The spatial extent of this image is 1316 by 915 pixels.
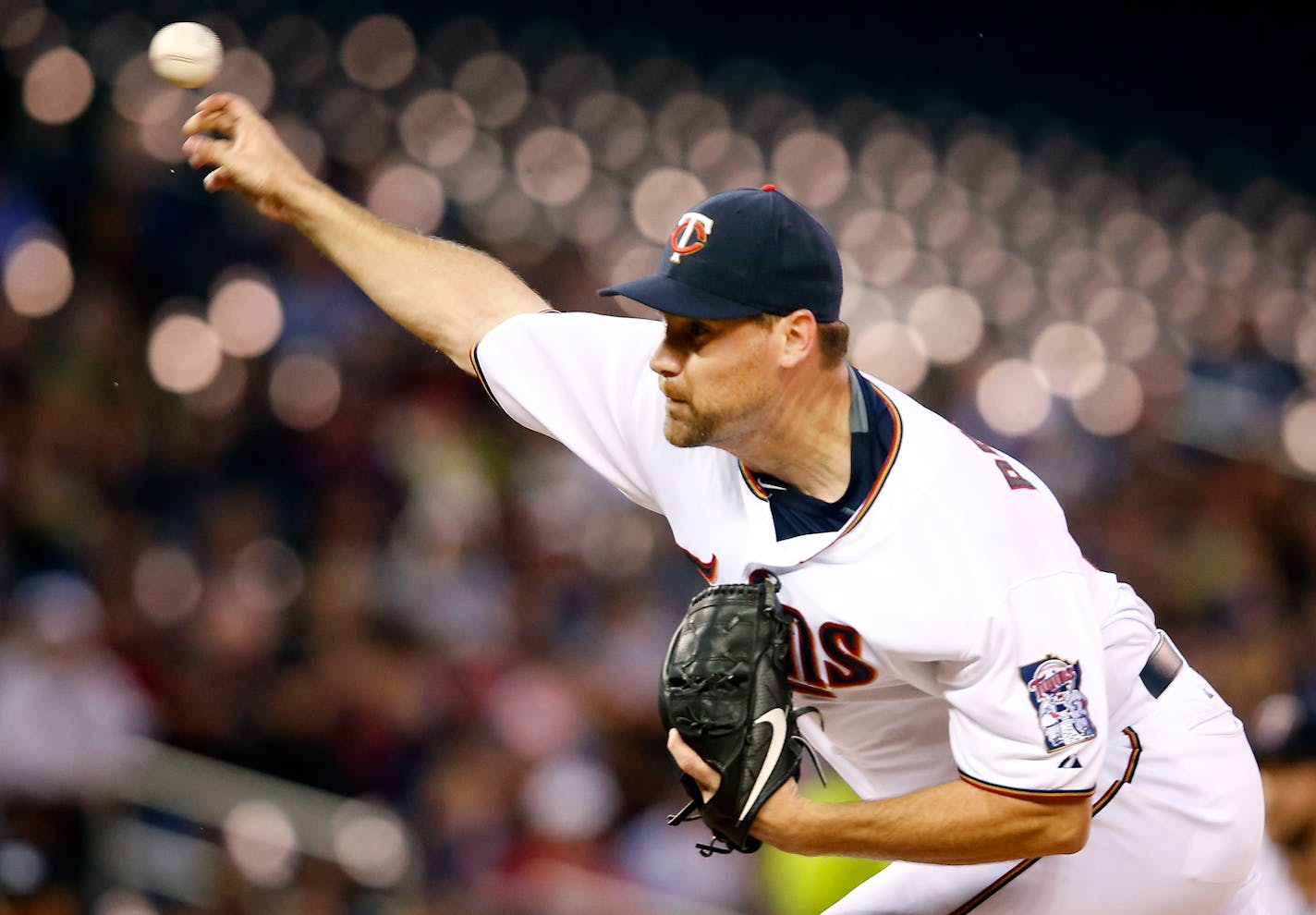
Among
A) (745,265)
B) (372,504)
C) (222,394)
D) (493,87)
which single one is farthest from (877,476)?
(493,87)

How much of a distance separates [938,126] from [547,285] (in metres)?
8.40

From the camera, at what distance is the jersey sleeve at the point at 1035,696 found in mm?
2264

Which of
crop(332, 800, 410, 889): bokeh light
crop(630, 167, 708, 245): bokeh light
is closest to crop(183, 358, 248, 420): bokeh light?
crop(332, 800, 410, 889): bokeh light

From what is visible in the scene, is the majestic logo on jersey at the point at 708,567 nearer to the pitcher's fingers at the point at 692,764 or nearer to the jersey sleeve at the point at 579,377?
the jersey sleeve at the point at 579,377

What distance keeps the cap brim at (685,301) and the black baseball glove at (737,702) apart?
434 millimetres

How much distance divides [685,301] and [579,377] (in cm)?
46

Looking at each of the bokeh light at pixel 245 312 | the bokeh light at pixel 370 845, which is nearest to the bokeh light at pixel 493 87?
the bokeh light at pixel 245 312

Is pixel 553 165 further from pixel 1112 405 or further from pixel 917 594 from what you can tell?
pixel 917 594

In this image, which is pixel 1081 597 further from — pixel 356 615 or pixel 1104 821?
pixel 356 615

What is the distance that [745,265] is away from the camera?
2391mm

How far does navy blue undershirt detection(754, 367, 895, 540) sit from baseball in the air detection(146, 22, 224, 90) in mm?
1282

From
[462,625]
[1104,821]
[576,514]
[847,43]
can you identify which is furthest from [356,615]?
[847,43]

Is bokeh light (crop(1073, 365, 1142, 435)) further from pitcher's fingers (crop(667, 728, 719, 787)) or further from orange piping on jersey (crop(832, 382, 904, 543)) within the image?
pitcher's fingers (crop(667, 728, 719, 787))

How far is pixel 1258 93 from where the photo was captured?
15.6 metres
